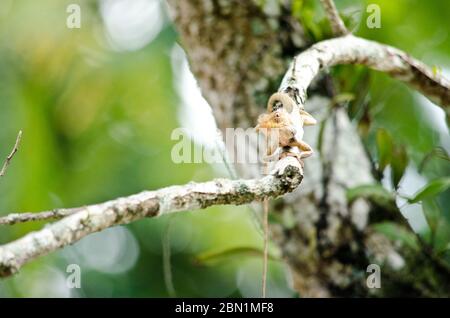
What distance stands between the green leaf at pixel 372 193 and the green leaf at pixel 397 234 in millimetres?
56

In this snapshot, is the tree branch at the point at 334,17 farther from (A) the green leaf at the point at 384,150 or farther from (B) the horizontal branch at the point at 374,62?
(A) the green leaf at the point at 384,150

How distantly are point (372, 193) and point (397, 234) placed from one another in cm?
10

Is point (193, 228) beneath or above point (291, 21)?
beneath

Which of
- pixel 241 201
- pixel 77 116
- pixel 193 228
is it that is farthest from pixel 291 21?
pixel 193 228

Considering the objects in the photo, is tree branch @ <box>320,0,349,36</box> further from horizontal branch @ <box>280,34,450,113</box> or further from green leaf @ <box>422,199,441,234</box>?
green leaf @ <box>422,199,441,234</box>

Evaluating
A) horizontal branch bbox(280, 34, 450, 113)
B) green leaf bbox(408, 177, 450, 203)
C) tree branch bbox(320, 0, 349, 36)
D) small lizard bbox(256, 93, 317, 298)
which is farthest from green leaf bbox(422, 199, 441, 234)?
small lizard bbox(256, 93, 317, 298)

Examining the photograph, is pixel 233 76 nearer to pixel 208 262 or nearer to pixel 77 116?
pixel 208 262

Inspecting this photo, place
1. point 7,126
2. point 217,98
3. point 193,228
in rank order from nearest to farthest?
point 217,98
point 7,126
point 193,228

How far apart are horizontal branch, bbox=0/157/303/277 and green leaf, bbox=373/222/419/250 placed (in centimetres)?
63

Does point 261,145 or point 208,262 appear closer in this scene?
point 261,145

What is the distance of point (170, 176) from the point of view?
283cm

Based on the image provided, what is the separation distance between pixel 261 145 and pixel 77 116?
1375mm

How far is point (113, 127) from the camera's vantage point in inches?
116

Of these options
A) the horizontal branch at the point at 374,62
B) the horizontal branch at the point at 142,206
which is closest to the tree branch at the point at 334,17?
the horizontal branch at the point at 374,62
